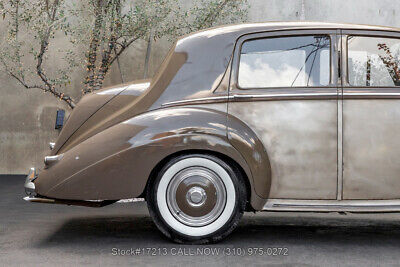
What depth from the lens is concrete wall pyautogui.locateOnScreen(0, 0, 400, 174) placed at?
13.0 meters

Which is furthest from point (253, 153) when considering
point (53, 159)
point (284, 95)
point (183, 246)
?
point (53, 159)

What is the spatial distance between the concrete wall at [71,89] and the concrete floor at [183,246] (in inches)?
228

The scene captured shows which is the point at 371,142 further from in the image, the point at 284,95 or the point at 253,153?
the point at 253,153

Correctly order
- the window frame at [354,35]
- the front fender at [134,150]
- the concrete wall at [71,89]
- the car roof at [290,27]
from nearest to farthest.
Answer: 1. the front fender at [134,150]
2. the window frame at [354,35]
3. the car roof at [290,27]
4. the concrete wall at [71,89]

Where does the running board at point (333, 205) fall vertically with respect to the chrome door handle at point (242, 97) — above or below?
below

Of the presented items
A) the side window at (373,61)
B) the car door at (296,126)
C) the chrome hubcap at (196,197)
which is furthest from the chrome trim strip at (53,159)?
the side window at (373,61)

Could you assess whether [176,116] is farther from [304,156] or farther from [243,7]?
[243,7]

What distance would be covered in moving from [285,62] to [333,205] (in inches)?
48.3

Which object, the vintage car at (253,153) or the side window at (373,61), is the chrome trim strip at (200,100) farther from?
the side window at (373,61)

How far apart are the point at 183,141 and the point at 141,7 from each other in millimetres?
5538

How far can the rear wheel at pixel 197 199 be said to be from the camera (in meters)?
5.04

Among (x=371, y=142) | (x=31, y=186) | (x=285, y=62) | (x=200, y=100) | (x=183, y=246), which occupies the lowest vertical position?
(x=183, y=246)

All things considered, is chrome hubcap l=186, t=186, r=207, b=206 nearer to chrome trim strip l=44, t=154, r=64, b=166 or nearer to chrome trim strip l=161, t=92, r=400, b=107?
chrome trim strip l=161, t=92, r=400, b=107

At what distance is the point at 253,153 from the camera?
197 inches
